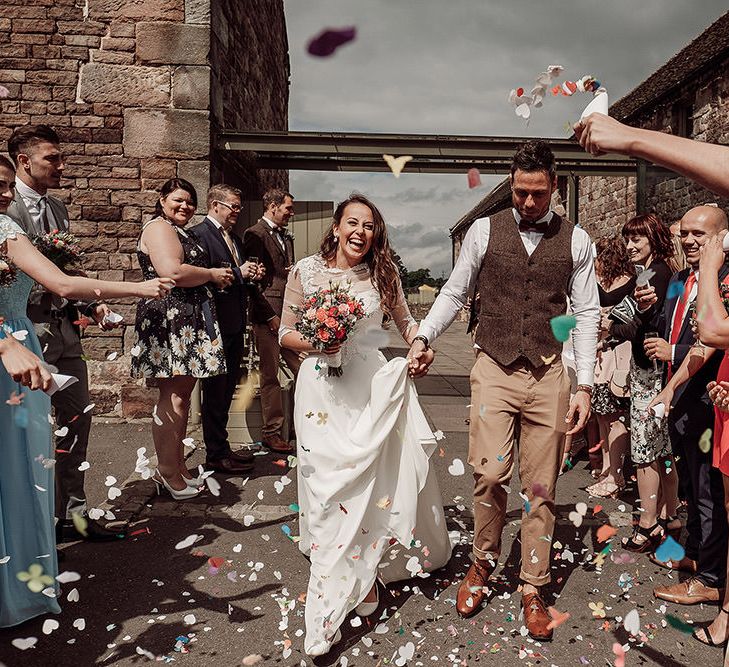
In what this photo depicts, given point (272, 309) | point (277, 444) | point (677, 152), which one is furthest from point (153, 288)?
point (277, 444)

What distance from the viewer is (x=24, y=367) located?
2.40 metres

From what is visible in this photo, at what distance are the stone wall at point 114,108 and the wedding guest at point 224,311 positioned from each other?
6.30 feet

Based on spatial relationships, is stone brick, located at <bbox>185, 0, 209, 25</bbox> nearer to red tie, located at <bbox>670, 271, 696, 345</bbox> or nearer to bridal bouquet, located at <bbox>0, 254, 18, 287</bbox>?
bridal bouquet, located at <bbox>0, 254, 18, 287</bbox>

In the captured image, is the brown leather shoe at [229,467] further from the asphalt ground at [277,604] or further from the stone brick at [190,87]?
the stone brick at [190,87]

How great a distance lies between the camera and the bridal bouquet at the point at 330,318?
3.13 metres

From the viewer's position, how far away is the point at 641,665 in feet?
8.79

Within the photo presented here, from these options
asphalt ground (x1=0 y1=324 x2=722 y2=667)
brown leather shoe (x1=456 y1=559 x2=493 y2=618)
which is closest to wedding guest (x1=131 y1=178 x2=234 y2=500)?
asphalt ground (x1=0 y1=324 x2=722 y2=667)

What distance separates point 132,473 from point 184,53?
5010mm

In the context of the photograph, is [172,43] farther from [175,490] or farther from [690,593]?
[690,593]

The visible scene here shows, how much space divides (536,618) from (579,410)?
1.10 metres

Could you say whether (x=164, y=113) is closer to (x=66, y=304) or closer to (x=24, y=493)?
(x=66, y=304)

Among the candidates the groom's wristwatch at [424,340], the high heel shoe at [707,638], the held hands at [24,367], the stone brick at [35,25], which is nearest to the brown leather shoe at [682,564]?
the high heel shoe at [707,638]

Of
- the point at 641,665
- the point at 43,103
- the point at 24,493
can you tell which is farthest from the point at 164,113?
the point at 641,665

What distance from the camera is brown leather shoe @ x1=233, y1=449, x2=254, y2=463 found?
5543mm
